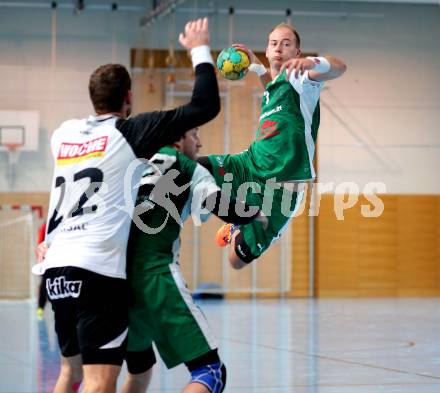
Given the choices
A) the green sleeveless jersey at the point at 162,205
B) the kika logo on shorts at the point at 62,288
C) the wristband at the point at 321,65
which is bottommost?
the kika logo on shorts at the point at 62,288

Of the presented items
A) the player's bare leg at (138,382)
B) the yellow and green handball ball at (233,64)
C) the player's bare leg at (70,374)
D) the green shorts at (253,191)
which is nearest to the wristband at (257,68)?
the yellow and green handball ball at (233,64)

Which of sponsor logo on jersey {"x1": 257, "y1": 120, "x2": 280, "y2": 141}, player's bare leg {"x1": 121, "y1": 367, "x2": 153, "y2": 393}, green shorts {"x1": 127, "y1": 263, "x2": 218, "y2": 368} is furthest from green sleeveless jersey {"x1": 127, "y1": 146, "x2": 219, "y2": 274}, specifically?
sponsor logo on jersey {"x1": 257, "y1": 120, "x2": 280, "y2": 141}

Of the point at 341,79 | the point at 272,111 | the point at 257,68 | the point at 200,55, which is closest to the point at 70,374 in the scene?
the point at 200,55

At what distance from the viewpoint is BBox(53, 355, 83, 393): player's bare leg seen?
4901 millimetres

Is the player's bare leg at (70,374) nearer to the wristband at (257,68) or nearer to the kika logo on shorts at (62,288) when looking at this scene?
the kika logo on shorts at (62,288)

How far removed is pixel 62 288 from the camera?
14.6 ft

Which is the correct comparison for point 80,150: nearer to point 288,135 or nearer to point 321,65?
point 321,65

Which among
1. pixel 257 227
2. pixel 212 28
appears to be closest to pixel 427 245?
pixel 212 28

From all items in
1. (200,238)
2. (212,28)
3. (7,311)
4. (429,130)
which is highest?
(212,28)

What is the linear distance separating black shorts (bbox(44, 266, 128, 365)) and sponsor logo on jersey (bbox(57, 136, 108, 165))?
564 mm

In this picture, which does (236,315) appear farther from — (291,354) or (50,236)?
(50,236)

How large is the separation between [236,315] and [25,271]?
6275 mm

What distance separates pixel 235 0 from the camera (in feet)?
71.1

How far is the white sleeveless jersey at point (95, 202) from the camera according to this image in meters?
4.46
